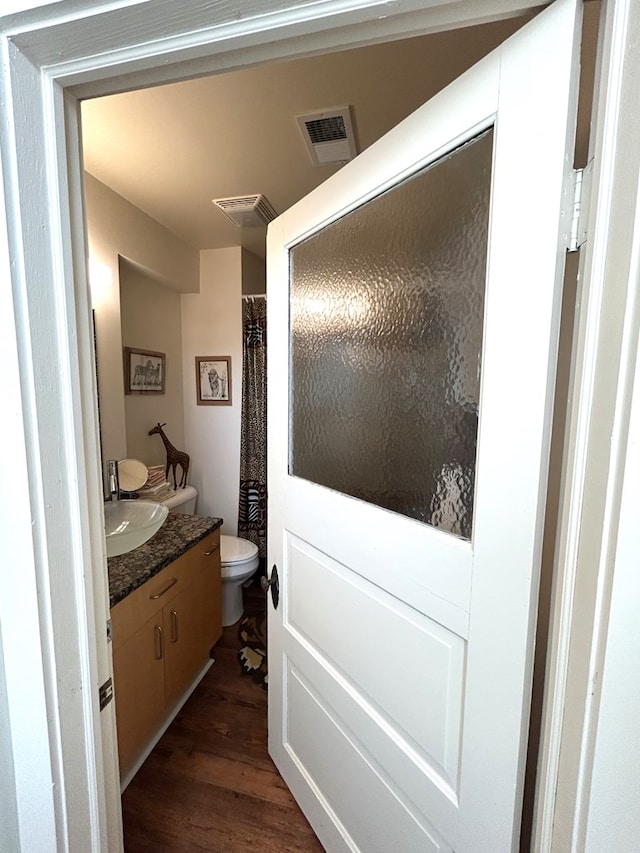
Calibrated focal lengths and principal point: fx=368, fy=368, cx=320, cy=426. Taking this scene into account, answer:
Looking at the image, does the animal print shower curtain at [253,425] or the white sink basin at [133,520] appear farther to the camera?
the animal print shower curtain at [253,425]

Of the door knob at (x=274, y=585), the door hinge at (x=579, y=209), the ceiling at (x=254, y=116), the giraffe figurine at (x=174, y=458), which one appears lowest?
the door knob at (x=274, y=585)

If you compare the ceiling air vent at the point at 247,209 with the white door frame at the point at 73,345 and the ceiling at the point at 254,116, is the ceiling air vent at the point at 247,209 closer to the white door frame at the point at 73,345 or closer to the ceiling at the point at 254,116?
the ceiling at the point at 254,116

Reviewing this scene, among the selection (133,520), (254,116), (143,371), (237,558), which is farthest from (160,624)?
(254,116)

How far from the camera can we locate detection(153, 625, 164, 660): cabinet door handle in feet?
4.66

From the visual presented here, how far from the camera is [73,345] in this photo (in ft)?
1.98

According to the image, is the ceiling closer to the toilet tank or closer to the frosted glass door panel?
the frosted glass door panel

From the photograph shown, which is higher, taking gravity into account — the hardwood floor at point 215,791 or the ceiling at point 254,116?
the ceiling at point 254,116

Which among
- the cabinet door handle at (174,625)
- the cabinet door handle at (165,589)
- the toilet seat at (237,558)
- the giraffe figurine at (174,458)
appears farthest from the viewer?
the giraffe figurine at (174,458)

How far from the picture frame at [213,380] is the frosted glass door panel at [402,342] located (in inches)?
68.5

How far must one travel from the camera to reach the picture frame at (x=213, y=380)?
8.93 feet

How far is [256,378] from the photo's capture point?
8.58 ft

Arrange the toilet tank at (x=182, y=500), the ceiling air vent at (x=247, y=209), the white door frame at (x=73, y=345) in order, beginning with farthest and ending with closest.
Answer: the toilet tank at (x=182, y=500)
the ceiling air vent at (x=247, y=209)
the white door frame at (x=73, y=345)

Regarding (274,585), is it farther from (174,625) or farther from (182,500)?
(182,500)

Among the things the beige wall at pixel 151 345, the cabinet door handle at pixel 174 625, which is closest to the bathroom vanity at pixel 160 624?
the cabinet door handle at pixel 174 625
